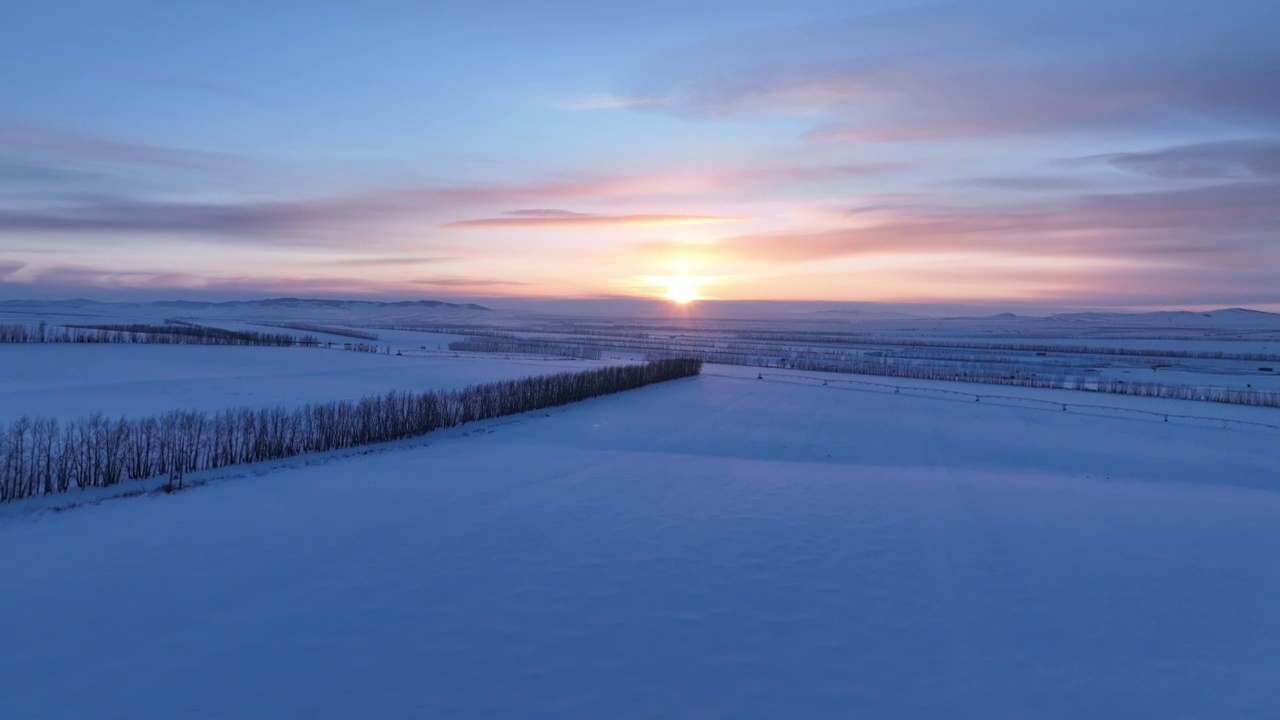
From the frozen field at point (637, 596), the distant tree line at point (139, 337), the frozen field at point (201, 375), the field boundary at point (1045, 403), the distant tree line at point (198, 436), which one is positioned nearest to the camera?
the frozen field at point (637, 596)

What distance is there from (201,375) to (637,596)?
2888cm

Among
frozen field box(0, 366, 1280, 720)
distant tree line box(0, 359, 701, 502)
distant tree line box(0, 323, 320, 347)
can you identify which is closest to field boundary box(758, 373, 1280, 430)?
frozen field box(0, 366, 1280, 720)

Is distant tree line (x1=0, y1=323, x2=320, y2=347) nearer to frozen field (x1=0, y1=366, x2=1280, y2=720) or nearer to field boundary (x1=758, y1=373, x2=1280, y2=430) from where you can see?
field boundary (x1=758, y1=373, x2=1280, y2=430)

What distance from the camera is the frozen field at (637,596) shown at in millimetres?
6469

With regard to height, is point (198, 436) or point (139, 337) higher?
point (139, 337)

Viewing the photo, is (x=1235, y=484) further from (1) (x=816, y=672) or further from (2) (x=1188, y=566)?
(1) (x=816, y=672)

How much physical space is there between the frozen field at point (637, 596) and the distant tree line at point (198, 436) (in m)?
1.56

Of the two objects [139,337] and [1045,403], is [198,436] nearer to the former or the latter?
A: [1045,403]

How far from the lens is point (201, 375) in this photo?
30.9 meters

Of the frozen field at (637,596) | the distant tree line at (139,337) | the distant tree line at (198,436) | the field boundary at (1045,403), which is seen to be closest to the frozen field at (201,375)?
the distant tree line at (198,436)

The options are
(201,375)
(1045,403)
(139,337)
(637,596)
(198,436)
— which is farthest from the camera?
(139,337)

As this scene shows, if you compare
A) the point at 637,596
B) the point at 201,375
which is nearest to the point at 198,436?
the point at 637,596

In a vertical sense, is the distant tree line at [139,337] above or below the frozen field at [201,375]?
above

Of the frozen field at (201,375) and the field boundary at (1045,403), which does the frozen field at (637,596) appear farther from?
the field boundary at (1045,403)
